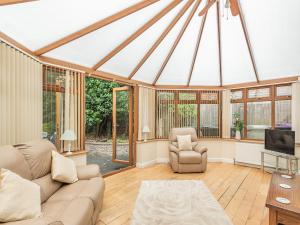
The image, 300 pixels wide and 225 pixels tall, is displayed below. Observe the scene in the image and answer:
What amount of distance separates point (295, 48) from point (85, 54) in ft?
13.7

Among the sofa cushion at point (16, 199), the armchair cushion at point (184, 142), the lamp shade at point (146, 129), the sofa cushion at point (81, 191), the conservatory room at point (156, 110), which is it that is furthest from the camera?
the lamp shade at point (146, 129)

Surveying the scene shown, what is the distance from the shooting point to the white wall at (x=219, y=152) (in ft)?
15.7

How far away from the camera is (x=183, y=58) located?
172 inches

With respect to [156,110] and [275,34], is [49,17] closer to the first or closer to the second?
[156,110]

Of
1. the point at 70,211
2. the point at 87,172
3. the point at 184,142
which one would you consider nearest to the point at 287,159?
the point at 184,142

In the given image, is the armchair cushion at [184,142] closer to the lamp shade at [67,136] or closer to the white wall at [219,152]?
the white wall at [219,152]

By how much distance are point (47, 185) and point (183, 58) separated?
12.5 ft

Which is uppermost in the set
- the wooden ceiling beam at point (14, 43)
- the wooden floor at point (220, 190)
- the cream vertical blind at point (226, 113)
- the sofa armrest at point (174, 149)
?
the wooden ceiling beam at point (14, 43)

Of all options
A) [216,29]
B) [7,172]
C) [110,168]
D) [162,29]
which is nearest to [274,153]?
[216,29]

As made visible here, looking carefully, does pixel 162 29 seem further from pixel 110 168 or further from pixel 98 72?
pixel 110 168

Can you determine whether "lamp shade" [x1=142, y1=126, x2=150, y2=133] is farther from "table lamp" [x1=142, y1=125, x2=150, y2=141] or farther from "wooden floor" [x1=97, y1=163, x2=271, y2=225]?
"wooden floor" [x1=97, y1=163, x2=271, y2=225]

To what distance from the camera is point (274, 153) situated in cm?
419

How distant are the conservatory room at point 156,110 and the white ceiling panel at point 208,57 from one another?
0.09 feet

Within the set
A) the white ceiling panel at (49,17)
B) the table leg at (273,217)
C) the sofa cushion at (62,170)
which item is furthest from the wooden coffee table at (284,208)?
the white ceiling panel at (49,17)
